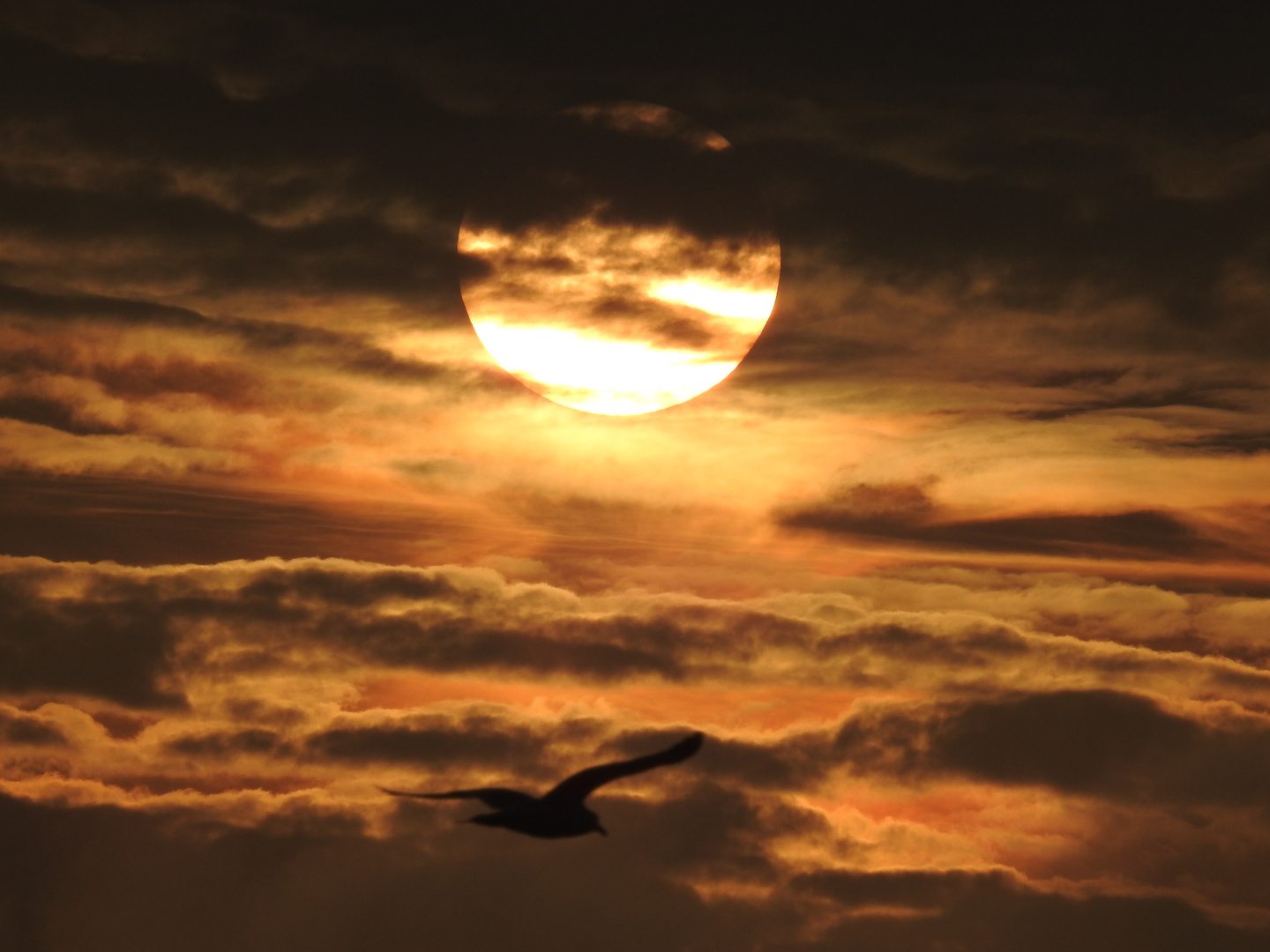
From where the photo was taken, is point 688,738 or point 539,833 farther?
point 539,833

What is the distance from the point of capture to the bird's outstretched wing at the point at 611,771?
118ft

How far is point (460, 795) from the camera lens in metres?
40.7

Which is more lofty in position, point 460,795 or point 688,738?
point 688,738

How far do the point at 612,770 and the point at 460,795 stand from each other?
6.19 metres

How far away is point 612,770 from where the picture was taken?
123 feet

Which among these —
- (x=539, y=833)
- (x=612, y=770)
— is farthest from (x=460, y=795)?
(x=612, y=770)

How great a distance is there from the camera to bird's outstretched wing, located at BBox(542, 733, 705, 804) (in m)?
36.1

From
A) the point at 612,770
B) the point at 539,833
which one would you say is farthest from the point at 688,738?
the point at 539,833

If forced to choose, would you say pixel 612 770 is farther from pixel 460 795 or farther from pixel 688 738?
pixel 460 795

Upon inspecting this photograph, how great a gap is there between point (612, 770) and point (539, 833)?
4.07m

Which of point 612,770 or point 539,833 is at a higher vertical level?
point 612,770

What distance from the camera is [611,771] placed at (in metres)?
37.6

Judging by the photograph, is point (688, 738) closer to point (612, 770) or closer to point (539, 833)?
point (612, 770)

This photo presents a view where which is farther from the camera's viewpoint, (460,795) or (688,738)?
(460,795)
